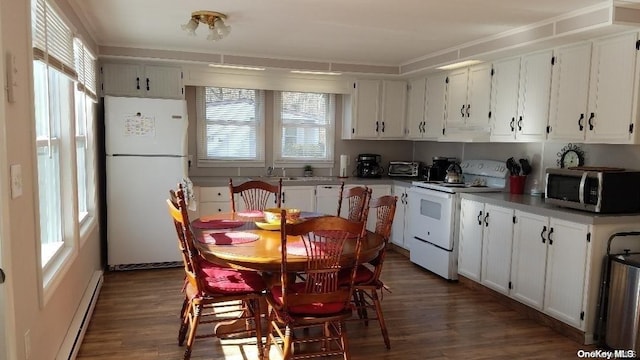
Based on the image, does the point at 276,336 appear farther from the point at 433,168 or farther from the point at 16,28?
the point at 433,168

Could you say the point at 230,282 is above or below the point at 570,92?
below

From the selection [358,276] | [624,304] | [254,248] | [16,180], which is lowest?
[624,304]

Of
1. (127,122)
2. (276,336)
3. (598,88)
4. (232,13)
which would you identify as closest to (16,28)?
(232,13)

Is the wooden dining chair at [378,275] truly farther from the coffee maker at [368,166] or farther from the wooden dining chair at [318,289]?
the coffee maker at [368,166]

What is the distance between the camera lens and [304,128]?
6117 mm

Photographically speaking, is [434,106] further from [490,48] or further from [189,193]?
[189,193]

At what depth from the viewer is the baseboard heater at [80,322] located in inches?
109

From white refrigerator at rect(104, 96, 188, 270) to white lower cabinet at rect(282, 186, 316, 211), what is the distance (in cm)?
120

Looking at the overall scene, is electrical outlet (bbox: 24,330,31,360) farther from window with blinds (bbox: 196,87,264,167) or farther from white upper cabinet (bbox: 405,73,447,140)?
white upper cabinet (bbox: 405,73,447,140)

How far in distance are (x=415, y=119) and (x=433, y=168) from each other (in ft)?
2.28

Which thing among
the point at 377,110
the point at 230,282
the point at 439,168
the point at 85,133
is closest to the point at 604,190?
the point at 439,168

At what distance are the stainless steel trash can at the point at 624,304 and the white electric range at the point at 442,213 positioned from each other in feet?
5.13

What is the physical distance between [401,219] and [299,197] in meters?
1.28

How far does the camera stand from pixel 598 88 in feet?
11.3
